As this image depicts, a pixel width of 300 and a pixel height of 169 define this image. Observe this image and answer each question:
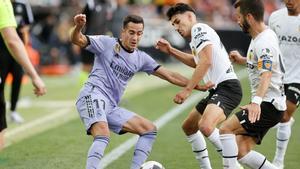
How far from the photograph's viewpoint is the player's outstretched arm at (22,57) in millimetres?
7830

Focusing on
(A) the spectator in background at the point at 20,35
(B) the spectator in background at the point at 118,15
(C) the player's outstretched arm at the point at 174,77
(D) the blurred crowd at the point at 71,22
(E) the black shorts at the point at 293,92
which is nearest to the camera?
(C) the player's outstretched arm at the point at 174,77

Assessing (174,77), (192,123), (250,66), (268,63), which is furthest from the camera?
(192,123)

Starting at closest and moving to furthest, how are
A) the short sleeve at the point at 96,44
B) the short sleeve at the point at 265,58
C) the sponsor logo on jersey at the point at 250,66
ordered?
the short sleeve at the point at 265,58 < the sponsor logo on jersey at the point at 250,66 < the short sleeve at the point at 96,44

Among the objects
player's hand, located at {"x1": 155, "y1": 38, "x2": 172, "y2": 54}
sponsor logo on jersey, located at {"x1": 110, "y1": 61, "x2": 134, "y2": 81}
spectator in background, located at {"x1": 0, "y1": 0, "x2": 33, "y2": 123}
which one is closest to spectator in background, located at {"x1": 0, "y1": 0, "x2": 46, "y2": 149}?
sponsor logo on jersey, located at {"x1": 110, "y1": 61, "x2": 134, "y2": 81}

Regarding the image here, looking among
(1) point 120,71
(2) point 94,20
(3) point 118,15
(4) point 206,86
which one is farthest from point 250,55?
(3) point 118,15

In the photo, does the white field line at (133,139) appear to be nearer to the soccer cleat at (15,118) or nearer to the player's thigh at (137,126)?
the player's thigh at (137,126)

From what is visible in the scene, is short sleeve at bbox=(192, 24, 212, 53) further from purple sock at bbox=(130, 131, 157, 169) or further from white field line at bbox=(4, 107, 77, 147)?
white field line at bbox=(4, 107, 77, 147)

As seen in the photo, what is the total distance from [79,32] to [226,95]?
5.74 ft

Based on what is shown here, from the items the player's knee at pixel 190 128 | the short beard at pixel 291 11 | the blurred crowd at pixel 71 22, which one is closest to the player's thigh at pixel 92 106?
the player's knee at pixel 190 128

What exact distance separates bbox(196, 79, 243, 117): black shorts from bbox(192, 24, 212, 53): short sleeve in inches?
19.8

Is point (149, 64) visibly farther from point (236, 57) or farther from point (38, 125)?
point (38, 125)

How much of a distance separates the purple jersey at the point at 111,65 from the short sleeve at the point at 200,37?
0.68m

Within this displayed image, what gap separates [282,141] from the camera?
10.1m

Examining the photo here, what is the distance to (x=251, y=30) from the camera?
8.31 meters
